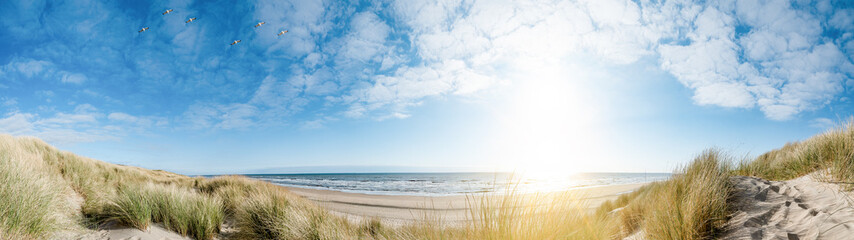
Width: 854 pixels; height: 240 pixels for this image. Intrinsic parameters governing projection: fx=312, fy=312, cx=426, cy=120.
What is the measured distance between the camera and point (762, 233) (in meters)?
3.11

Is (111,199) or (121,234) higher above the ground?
(111,199)

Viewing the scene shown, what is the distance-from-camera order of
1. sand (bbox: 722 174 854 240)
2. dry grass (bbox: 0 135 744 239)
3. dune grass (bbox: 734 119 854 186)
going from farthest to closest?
1. dune grass (bbox: 734 119 854 186)
2. sand (bbox: 722 174 854 240)
3. dry grass (bbox: 0 135 744 239)

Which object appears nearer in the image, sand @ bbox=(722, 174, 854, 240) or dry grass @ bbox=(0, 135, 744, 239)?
dry grass @ bbox=(0, 135, 744, 239)

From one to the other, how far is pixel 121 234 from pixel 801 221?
7.89 meters

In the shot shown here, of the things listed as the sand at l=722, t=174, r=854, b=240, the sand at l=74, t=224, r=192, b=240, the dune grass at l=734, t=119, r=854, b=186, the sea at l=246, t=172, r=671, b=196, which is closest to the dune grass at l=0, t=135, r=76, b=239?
the sand at l=74, t=224, r=192, b=240

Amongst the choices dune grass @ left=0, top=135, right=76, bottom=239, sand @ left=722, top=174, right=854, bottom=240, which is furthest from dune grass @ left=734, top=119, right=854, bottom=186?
dune grass @ left=0, top=135, right=76, bottom=239

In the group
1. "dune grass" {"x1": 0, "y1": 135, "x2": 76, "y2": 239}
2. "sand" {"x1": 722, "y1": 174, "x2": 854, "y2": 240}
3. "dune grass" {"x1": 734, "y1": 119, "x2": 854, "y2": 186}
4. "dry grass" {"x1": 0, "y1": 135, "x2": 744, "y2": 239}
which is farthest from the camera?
"dune grass" {"x1": 734, "y1": 119, "x2": 854, "y2": 186}

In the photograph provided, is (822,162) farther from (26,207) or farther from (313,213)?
(26,207)

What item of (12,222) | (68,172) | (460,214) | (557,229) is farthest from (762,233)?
(68,172)

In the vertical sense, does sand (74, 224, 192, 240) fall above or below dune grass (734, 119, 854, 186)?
below

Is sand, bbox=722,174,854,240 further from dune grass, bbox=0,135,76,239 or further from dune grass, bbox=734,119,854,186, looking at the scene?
dune grass, bbox=0,135,76,239

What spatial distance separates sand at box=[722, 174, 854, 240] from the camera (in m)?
2.88

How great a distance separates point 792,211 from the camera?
3414 mm

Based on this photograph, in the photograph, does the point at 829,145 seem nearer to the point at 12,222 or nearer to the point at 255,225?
the point at 255,225
